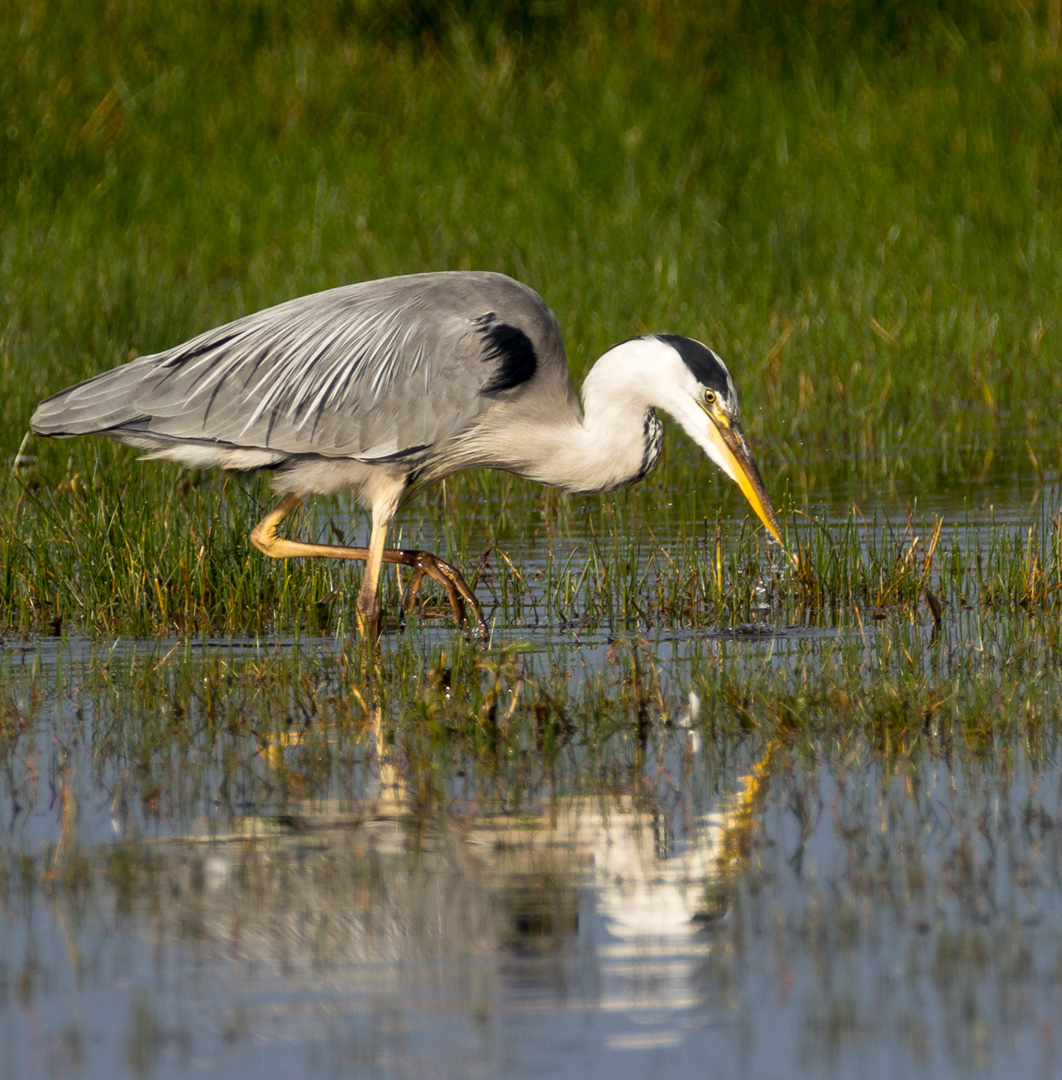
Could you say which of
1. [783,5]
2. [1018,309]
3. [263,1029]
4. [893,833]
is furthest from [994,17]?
[263,1029]

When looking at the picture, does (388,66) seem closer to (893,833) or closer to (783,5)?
(783,5)

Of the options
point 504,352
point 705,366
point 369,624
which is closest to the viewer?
point 369,624

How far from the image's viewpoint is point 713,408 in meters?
7.38

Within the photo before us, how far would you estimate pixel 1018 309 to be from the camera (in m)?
13.0

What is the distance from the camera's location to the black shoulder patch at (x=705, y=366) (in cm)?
733

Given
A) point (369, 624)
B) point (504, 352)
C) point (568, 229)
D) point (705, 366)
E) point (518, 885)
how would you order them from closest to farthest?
point (518, 885), point (369, 624), point (705, 366), point (504, 352), point (568, 229)

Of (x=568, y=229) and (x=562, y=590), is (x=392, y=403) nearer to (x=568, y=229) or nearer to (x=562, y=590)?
(x=562, y=590)

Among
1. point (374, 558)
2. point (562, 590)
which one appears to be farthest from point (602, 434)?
point (374, 558)

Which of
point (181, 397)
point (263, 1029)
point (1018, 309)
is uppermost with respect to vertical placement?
point (1018, 309)

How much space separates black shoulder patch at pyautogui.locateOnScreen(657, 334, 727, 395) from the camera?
7328mm

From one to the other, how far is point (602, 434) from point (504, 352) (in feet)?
1.66

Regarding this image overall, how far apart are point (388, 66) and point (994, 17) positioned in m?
5.36

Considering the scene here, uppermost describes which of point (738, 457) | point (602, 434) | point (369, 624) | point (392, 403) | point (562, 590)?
point (392, 403)

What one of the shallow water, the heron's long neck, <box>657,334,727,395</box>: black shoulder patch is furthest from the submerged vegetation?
<box>657,334,727,395</box>: black shoulder patch
